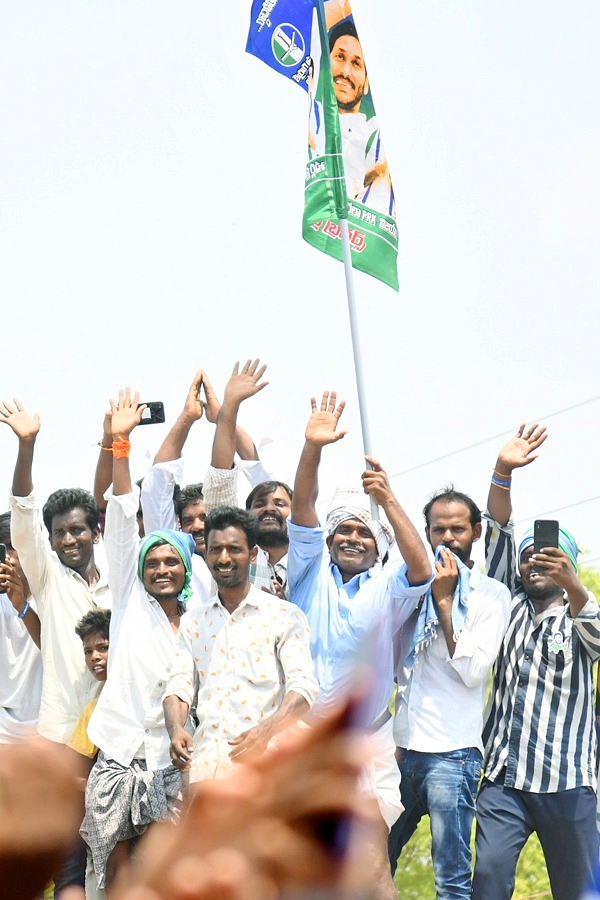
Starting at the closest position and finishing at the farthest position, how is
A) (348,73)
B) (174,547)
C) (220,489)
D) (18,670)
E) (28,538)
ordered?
(174,547), (28,538), (18,670), (220,489), (348,73)

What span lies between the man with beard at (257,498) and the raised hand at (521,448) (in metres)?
1.10

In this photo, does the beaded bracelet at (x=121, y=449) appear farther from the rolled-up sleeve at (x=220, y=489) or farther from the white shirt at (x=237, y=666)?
the white shirt at (x=237, y=666)

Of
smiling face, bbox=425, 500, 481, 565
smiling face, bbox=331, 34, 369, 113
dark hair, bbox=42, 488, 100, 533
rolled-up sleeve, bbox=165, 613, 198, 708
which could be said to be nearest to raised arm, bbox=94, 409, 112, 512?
dark hair, bbox=42, 488, 100, 533

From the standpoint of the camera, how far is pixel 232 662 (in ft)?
15.9

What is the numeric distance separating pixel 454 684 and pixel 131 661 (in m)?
1.39

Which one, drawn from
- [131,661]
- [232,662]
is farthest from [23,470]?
[232,662]

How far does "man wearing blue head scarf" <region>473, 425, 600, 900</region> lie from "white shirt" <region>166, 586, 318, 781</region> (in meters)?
0.96

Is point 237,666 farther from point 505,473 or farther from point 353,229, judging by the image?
point 353,229

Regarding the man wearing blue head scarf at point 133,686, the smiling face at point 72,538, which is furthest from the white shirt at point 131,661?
the smiling face at point 72,538

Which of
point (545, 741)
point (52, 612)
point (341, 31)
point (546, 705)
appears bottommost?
point (545, 741)

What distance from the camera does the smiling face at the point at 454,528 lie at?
546 cm

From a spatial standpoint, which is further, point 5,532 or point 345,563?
point 5,532

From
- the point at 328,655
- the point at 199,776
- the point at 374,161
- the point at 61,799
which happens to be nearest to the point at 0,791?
the point at 61,799

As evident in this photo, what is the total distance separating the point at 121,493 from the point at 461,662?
1689 mm
